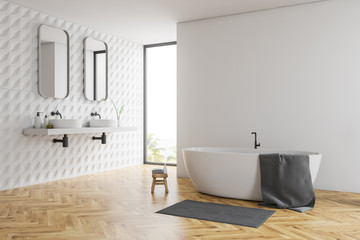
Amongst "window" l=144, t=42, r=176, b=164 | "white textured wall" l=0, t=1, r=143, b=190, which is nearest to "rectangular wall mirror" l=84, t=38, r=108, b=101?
"white textured wall" l=0, t=1, r=143, b=190

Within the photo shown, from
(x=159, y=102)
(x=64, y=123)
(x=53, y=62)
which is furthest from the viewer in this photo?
(x=159, y=102)

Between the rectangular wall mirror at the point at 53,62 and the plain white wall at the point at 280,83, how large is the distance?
195cm

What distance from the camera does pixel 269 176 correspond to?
3.99 m

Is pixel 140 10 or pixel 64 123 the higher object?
pixel 140 10

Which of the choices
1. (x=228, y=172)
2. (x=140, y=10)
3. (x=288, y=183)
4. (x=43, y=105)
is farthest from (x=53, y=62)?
(x=288, y=183)

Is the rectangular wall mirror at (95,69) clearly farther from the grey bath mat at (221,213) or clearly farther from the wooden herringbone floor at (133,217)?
the grey bath mat at (221,213)

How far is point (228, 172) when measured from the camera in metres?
4.23

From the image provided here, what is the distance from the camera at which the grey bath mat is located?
3373mm

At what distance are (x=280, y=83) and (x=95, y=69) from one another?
335 cm

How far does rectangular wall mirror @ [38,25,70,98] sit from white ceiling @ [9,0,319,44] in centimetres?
33

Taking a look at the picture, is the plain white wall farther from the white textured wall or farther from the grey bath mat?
the grey bath mat

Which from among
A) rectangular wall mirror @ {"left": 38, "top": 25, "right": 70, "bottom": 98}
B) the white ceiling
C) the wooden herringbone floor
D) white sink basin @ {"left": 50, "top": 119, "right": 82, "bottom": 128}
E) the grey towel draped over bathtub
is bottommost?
the wooden herringbone floor

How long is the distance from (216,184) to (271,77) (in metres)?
2.03

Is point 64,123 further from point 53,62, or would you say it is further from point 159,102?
point 159,102
